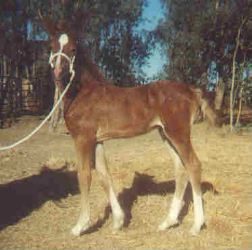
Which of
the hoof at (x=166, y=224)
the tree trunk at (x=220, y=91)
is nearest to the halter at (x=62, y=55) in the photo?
the hoof at (x=166, y=224)

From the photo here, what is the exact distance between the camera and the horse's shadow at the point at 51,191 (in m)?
6.82

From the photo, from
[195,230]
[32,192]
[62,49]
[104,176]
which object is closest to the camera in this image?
[62,49]

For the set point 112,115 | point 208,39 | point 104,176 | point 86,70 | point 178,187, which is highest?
point 208,39

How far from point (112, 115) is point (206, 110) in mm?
1251

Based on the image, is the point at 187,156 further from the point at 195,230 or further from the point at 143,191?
the point at 143,191

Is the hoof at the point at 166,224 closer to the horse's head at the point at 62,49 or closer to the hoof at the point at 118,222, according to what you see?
the hoof at the point at 118,222

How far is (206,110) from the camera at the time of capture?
20.6 ft

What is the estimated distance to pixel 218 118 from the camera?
253 inches

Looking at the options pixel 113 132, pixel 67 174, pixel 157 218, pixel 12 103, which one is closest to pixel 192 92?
pixel 113 132

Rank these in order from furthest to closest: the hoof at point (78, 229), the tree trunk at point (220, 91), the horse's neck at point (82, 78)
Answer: the tree trunk at point (220, 91) < the horse's neck at point (82, 78) < the hoof at point (78, 229)

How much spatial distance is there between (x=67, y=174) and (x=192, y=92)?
3668mm

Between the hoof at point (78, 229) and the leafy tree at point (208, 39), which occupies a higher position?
the leafy tree at point (208, 39)

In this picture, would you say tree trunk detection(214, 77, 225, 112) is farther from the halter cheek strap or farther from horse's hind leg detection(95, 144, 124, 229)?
the halter cheek strap

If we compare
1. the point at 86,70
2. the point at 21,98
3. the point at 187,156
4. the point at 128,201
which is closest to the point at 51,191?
the point at 128,201
